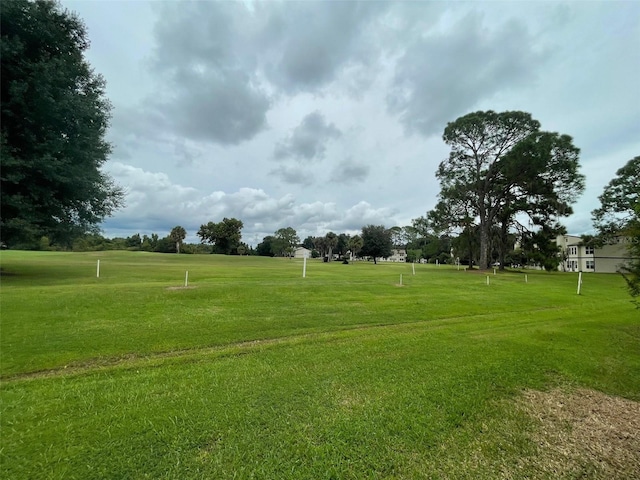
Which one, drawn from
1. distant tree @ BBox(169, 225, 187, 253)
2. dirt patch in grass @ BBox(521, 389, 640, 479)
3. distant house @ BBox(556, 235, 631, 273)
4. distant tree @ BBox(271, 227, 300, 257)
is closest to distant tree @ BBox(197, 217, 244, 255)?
distant tree @ BBox(169, 225, 187, 253)

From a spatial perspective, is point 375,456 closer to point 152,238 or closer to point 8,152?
point 8,152

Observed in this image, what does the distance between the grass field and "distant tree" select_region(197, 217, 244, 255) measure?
62.0m

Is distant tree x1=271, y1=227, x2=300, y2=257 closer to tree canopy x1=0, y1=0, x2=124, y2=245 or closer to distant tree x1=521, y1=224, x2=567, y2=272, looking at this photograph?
distant tree x1=521, y1=224, x2=567, y2=272

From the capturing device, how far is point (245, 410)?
332 cm

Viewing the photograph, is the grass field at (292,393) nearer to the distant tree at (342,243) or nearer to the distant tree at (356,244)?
the distant tree at (356,244)

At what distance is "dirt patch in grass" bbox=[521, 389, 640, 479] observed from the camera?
2654mm

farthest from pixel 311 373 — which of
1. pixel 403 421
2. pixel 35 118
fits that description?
pixel 35 118

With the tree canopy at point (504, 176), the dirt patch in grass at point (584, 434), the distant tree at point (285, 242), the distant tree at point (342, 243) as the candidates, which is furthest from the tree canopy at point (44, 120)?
the distant tree at point (285, 242)

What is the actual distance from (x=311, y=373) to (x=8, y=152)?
15901mm

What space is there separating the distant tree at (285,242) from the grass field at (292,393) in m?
75.9

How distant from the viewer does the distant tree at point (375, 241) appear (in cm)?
6425

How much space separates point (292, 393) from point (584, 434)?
323 cm

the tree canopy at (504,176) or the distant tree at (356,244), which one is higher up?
the tree canopy at (504,176)

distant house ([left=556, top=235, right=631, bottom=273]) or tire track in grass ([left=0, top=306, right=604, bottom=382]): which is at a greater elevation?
distant house ([left=556, top=235, right=631, bottom=273])
